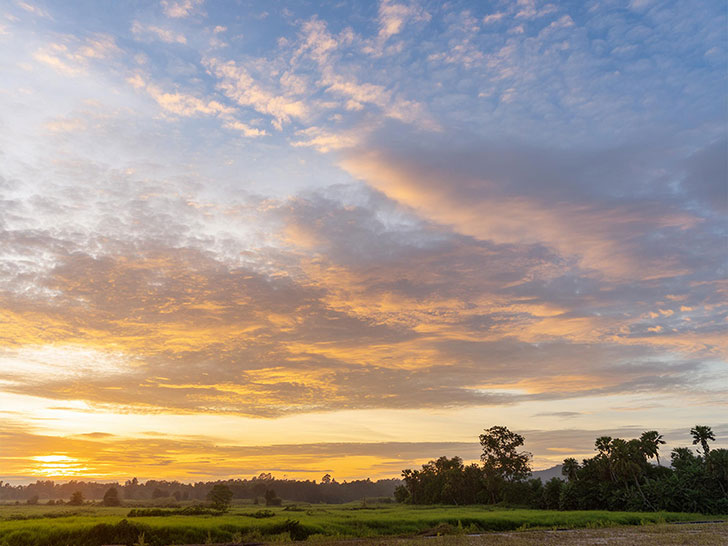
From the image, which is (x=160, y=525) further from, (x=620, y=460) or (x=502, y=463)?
(x=502, y=463)

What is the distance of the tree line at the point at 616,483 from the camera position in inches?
3752

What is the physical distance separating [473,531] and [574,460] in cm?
7105

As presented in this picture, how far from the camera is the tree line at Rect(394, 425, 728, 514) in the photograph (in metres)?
95.3

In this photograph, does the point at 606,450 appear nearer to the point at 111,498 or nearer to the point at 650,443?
the point at 650,443

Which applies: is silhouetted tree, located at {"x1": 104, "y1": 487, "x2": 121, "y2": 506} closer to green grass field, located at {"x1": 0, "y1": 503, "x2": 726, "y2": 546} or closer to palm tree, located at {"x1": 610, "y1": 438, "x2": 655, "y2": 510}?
green grass field, located at {"x1": 0, "y1": 503, "x2": 726, "y2": 546}

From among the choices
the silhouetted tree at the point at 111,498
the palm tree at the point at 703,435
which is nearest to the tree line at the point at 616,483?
the palm tree at the point at 703,435

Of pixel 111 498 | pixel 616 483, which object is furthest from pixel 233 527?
pixel 111 498

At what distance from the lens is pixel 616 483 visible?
354 feet

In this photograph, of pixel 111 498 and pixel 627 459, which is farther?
pixel 111 498

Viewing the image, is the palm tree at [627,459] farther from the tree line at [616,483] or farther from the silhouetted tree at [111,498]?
the silhouetted tree at [111,498]

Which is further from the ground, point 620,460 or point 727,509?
point 620,460

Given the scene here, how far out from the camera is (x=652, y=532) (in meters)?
56.7

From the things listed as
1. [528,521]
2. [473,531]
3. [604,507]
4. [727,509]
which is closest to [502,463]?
[604,507]

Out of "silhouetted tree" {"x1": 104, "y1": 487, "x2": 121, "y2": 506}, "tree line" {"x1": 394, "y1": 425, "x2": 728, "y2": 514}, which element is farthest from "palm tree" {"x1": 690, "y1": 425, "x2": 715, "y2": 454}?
"silhouetted tree" {"x1": 104, "y1": 487, "x2": 121, "y2": 506}
